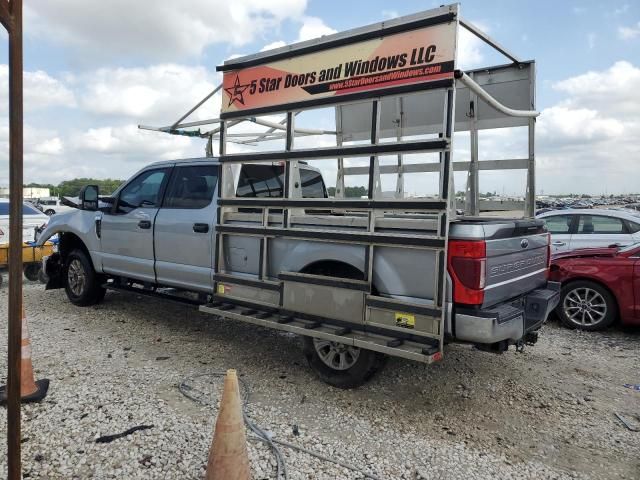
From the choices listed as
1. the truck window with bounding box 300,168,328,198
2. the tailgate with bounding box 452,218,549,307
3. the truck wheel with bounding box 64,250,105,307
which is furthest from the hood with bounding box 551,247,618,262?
the truck wheel with bounding box 64,250,105,307

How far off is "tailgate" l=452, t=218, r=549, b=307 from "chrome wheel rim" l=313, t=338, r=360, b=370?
118 cm

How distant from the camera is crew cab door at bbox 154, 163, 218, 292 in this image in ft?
16.3

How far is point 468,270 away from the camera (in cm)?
338

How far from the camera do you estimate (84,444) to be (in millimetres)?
3156

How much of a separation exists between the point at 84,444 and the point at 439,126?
14.4 feet

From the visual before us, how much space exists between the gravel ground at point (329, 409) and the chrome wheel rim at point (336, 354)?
216 millimetres

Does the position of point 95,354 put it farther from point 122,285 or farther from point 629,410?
point 629,410

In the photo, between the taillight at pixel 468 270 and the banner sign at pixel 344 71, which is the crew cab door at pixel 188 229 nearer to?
the banner sign at pixel 344 71

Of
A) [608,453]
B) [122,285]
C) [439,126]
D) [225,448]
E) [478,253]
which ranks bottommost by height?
[608,453]

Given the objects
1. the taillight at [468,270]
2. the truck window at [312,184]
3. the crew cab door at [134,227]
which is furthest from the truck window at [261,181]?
the taillight at [468,270]

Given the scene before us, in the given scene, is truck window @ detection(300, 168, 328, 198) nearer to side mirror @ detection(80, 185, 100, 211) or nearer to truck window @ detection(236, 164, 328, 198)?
truck window @ detection(236, 164, 328, 198)

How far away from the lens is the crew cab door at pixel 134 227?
563cm

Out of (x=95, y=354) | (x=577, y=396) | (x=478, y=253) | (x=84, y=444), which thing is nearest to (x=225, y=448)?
(x=84, y=444)

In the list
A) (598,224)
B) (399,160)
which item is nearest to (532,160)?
(399,160)
